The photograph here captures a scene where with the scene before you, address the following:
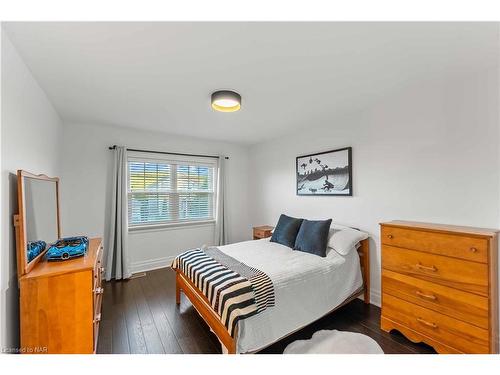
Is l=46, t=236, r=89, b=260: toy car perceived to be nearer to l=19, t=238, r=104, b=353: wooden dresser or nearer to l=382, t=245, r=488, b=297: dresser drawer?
l=19, t=238, r=104, b=353: wooden dresser

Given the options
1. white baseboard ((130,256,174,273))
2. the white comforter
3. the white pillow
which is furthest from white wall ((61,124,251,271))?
the white pillow

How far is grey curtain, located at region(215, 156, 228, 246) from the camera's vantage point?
4.23m

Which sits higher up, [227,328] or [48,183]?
[48,183]

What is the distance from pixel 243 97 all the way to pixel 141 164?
7.48ft

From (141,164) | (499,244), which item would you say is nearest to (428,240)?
(499,244)

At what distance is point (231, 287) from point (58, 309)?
3.77ft

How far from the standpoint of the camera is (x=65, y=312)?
1.47 m

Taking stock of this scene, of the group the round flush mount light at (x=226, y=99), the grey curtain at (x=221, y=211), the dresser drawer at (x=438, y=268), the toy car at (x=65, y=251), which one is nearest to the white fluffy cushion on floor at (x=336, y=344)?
the dresser drawer at (x=438, y=268)

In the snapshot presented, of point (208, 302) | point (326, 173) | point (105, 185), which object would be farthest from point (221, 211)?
point (208, 302)

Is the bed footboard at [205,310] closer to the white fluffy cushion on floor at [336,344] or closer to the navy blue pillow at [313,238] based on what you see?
the white fluffy cushion on floor at [336,344]

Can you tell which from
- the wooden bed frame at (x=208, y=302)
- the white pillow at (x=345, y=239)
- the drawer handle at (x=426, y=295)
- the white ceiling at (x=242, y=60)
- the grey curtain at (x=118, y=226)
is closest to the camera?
the white ceiling at (x=242, y=60)

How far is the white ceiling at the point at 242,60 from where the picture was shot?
133cm

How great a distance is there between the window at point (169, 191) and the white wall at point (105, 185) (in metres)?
0.21
